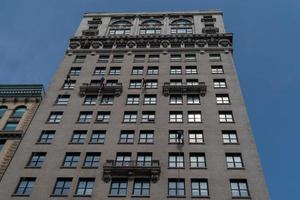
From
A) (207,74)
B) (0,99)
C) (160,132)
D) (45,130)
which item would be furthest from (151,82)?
(0,99)

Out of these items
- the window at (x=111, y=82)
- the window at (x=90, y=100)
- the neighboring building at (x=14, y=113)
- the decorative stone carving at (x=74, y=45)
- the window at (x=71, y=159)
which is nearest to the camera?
the window at (x=71, y=159)

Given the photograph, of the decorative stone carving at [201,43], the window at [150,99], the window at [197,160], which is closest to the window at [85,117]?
the window at [150,99]

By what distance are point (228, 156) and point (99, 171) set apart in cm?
1360

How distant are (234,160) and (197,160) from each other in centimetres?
384

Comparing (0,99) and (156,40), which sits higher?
(156,40)

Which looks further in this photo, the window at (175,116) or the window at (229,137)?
the window at (175,116)

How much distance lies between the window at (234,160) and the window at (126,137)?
10.8 m

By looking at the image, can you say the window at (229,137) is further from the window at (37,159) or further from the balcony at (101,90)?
the window at (37,159)

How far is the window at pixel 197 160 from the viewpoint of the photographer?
41319 mm

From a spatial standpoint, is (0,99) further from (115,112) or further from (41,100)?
(115,112)

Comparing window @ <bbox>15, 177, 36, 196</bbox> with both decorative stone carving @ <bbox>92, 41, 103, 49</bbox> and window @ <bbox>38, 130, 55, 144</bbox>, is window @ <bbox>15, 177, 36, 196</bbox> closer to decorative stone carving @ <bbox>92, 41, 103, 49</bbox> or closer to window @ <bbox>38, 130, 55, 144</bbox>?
window @ <bbox>38, 130, 55, 144</bbox>

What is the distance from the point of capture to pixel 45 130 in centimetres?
4694

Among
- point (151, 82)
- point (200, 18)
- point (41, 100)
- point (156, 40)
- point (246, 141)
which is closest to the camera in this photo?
point (246, 141)

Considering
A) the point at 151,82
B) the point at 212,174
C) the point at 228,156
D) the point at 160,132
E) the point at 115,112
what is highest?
the point at 151,82
